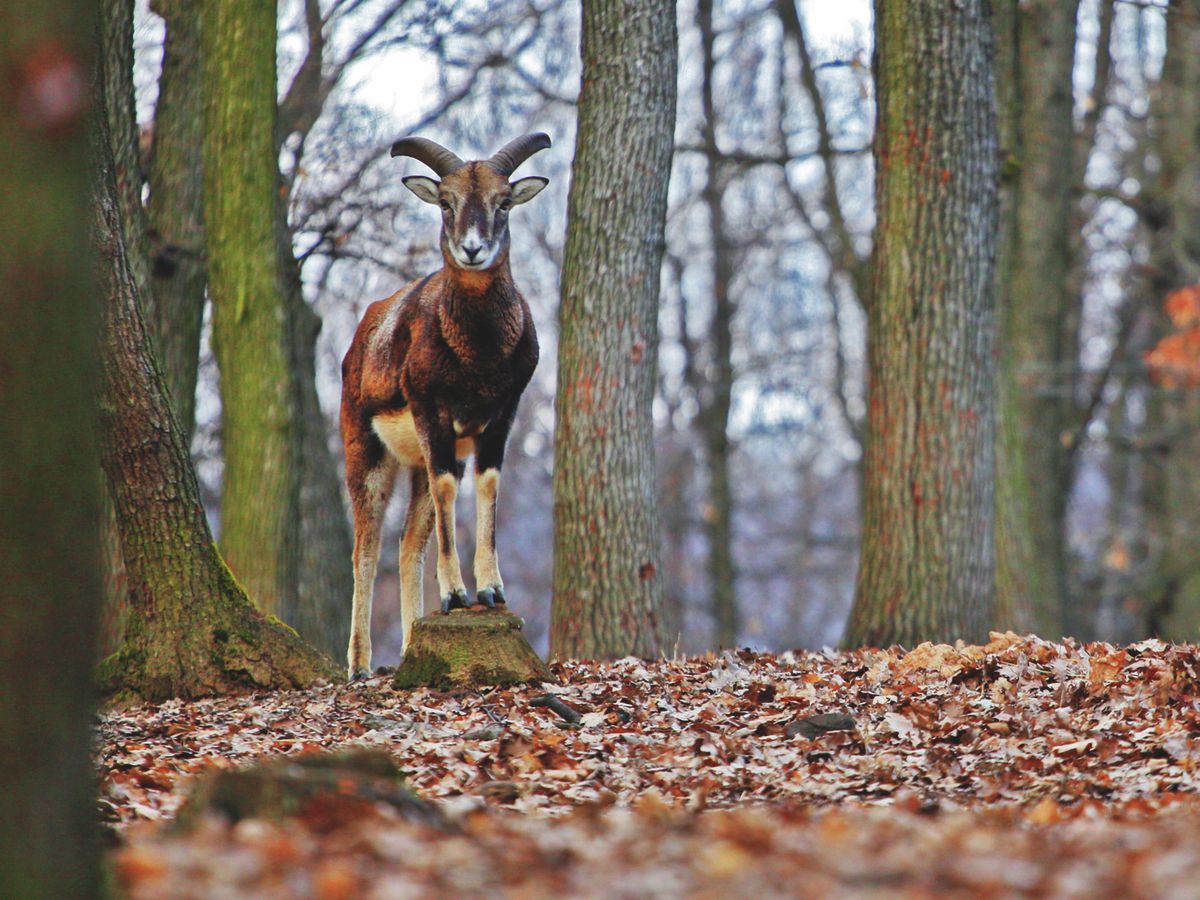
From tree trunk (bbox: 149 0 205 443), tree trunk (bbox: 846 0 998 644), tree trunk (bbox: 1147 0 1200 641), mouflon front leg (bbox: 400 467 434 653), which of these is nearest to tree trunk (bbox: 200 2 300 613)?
tree trunk (bbox: 149 0 205 443)

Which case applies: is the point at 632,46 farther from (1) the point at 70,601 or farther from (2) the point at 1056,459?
(2) the point at 1056,459

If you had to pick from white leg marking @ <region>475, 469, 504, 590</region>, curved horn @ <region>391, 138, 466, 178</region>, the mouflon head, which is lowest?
white leg marking @ <region>475, 469, 504, 590</region>

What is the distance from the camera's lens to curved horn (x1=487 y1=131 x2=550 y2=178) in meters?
8.95

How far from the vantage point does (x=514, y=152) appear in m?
9.07

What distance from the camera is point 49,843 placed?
3.40 m

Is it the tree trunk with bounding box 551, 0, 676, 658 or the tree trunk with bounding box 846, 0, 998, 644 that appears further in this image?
the tree trunk with bounding box 846, 0, 998, 644

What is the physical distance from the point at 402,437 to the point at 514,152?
84.8 inches

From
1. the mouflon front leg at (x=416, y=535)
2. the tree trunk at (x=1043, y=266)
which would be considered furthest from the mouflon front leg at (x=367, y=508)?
the tree trunk at (x=1043, y=266)

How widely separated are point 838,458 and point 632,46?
32.8 meters

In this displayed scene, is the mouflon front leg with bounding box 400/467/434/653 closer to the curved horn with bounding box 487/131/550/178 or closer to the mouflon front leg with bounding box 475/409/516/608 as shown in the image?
the mouflon front leg with bounding box 475/409/516/608

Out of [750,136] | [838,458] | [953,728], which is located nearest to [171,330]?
[953,728]

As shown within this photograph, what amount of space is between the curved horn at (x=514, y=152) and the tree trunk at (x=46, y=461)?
538 cm

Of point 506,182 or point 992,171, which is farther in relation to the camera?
point 992,171

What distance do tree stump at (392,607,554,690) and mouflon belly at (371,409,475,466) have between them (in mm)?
1443
